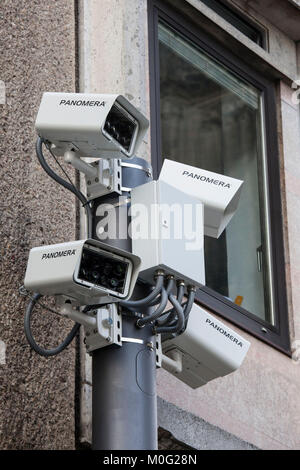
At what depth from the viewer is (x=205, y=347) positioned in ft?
16.9

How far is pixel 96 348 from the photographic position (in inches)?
185

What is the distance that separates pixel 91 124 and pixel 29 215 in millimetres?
948

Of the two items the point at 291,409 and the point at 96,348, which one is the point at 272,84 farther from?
the point at 96,348

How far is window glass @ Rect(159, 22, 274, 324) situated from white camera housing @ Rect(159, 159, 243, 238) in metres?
1.88

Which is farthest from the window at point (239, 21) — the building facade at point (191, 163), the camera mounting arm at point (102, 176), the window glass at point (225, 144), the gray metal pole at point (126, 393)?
the gray metal pole at point (126, 393)

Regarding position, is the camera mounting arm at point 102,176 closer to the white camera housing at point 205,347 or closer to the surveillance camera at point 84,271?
the surveillance camera at point 84,271

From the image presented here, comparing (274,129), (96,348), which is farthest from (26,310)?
(274,129)

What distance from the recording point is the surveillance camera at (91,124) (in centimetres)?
472

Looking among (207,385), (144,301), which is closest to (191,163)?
(207,385)

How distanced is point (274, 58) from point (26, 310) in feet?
13.0

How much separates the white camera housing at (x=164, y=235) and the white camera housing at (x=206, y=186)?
261 millimetres

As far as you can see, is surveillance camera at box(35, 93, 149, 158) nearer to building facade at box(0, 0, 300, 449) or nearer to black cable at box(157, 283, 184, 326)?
black cable at box(157, 283, 184, 326)

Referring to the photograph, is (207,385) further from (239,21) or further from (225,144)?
(239,21)

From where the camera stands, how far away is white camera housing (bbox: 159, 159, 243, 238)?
518 centimetres
